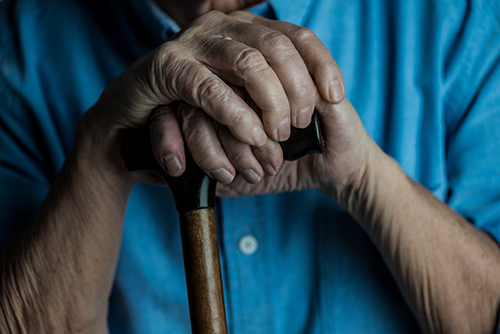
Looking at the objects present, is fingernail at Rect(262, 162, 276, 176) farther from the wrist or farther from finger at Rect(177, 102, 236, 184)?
the wrist

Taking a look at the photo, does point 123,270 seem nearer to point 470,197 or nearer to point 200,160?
point 200,160

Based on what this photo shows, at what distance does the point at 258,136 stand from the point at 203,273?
18 cm

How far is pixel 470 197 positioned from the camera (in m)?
0.78

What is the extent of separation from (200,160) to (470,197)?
0.48 meters

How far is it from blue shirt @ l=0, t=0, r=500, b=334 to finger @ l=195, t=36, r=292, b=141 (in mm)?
297

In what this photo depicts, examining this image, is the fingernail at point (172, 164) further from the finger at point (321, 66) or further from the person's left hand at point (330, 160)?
the finger at point (321, 66)

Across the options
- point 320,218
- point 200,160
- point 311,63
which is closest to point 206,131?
point 200,160

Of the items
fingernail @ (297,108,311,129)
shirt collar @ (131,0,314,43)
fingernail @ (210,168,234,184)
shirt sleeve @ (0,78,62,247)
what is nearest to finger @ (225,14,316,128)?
fingernail @ (297,108,311,129)

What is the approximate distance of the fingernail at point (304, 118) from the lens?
56 centimetres

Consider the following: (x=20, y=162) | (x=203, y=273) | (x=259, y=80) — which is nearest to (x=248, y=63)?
(x=259, y=80)

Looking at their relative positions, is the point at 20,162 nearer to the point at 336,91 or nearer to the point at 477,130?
the point at 336,91

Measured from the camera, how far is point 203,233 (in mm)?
573

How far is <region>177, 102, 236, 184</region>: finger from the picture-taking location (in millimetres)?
565

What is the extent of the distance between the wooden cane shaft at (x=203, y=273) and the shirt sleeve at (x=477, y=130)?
0.45 m
